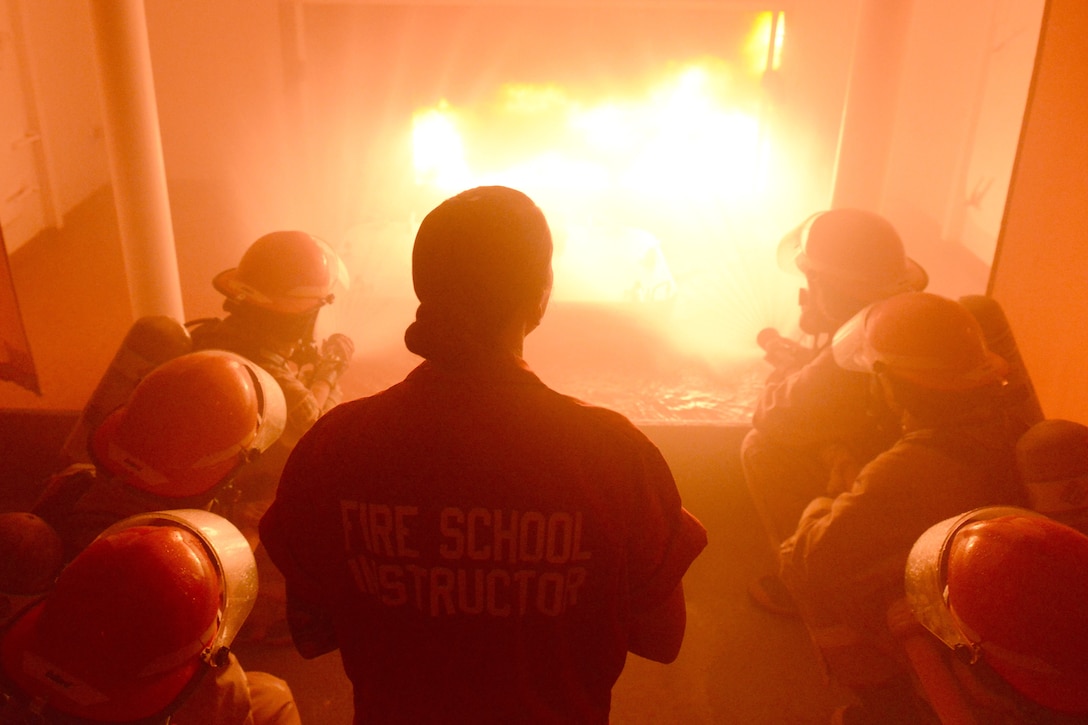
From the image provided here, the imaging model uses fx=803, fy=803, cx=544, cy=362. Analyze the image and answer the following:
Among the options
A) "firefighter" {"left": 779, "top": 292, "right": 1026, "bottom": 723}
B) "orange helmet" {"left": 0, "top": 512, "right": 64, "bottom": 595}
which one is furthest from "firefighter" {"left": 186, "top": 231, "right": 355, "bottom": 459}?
"firefighter" {"left": 779, "top": 292, "right": 1026, "bottom": 723}

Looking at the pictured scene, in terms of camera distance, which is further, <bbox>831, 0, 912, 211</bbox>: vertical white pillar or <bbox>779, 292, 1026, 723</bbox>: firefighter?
<bbox>831, 0, 912, 211</bbox>: vertical white pillar

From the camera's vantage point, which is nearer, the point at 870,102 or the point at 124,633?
the point at 124,633

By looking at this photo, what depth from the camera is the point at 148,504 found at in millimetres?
2217

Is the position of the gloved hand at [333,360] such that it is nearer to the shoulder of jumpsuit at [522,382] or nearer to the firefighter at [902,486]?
the firefighter at [902,486]

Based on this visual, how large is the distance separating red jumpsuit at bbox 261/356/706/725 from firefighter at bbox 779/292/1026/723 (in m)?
1.05

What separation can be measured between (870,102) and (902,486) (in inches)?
100

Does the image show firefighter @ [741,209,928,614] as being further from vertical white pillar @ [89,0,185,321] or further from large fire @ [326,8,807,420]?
vertical white pillar @ [89,0,185,321]

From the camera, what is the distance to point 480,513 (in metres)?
1.30

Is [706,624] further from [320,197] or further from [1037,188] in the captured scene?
[320,197]

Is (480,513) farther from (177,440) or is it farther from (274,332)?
(274,332)

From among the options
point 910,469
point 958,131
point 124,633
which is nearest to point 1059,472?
point 910,469

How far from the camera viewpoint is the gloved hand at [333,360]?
337 centimetres

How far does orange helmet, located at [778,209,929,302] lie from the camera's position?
313 cm

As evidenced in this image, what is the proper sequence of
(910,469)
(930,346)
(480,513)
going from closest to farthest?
(480,513) < (910,469) < (930,346)
